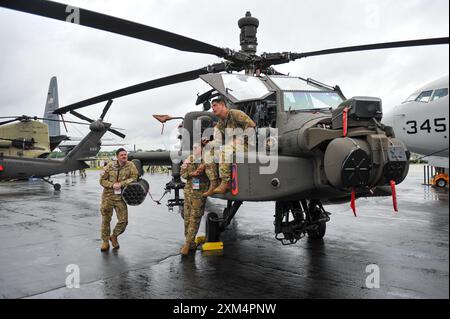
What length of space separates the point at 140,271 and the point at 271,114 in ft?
8.59

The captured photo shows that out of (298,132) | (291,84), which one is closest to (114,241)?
(298,132)

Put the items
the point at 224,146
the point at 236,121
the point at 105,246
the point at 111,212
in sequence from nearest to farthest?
1. the point at 224,146
2. the point at 236,121
3. the point at 105,246
4. the point at 111,212

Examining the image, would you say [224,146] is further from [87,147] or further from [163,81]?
[87,147]

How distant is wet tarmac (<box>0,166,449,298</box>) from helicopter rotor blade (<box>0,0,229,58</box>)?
9.63ft

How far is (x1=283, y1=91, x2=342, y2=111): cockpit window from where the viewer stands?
16.2ft

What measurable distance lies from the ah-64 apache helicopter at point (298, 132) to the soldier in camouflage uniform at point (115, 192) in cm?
110

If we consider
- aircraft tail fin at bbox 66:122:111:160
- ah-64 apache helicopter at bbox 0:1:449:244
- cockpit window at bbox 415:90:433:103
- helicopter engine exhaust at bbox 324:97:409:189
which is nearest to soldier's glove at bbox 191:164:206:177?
ah-64 apache helicopter at bbox 0:1:449:244

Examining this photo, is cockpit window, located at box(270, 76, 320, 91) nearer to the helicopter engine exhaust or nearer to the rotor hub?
the rotor hub

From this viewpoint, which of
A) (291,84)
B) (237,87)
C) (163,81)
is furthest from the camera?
(163,81)

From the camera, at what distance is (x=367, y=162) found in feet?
11.3

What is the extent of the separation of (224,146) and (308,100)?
142cm

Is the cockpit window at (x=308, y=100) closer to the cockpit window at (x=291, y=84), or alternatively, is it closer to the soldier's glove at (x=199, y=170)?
the cockpit window at (x=291, y=84)

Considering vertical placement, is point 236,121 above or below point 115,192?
above
